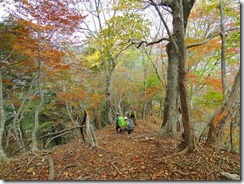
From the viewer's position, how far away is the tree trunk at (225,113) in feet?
13.6

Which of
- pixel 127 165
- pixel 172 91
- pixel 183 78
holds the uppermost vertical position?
pixel 183 78

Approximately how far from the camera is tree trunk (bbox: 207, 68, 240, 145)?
4.13 meters

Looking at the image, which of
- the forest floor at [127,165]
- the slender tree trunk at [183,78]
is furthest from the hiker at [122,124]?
the slender tree trunk at [183,78]

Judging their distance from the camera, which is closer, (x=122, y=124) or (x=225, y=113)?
(x=225, y=113)

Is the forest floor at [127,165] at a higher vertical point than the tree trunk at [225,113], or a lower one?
lower

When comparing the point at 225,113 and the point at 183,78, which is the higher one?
the point at 183,78

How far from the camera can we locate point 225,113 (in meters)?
4.25

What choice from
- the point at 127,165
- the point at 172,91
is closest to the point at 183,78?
the point at 127,165

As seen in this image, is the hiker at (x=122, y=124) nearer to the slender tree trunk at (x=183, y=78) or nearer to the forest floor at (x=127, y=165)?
the forest floor at (x=127, y=165)

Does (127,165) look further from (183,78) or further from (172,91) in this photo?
Answer: (172,91)

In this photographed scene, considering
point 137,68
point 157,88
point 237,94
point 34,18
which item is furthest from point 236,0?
point 137,68

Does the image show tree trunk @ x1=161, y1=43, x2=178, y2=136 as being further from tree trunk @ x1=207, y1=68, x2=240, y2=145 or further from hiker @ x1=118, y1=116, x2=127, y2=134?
tree trunk @ x1=207, y1=68, x2=240, y2=145

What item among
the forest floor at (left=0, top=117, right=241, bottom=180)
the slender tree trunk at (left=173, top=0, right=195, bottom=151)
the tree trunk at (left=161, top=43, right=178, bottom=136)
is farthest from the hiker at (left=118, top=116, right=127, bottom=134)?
the slender tree trunk at (left=173, top=0, right=195, bottom=151)

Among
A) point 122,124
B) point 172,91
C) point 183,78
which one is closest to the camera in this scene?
point 183,78
